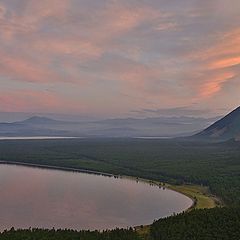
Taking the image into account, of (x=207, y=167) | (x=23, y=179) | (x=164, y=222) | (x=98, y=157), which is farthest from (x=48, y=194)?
(x=98, y=157)

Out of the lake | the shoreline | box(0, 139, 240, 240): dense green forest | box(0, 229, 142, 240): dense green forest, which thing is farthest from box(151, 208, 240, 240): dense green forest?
the lake

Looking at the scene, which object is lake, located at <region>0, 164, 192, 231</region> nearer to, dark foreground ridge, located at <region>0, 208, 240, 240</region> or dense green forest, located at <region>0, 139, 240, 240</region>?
dark foreground ridge, located at <region>0, 208, 240, 240</region>

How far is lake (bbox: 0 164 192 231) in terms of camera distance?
223ft

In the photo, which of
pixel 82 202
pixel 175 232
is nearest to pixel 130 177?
pixel 82 202

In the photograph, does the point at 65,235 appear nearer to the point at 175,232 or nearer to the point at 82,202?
the point at 175,232

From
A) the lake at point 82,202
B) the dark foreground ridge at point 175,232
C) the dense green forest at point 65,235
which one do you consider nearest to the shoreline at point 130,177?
the lake at point 82,202

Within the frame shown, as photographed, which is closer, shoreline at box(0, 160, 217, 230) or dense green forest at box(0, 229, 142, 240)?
dense green forest at box(0, 229, 142, 240)

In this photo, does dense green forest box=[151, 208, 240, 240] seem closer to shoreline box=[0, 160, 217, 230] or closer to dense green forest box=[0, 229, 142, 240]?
dense green forest box=[0, 229, 142, 240]

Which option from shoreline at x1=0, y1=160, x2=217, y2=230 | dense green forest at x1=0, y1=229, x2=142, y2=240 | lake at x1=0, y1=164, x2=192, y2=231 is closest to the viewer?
dense green forest at x1=0, y1=229, x2=142, y2=240

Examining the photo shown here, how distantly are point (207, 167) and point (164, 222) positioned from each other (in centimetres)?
8050

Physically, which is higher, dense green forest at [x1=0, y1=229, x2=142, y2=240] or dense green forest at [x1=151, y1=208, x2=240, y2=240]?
dense green forest at [x1=151, y1=208, x2=240, y2=240]

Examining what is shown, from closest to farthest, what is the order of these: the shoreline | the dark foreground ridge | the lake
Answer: the dark foreground ridge, the lake, the shoreline

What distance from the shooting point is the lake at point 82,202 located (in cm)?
6788

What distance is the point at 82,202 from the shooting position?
8600 centimetres
